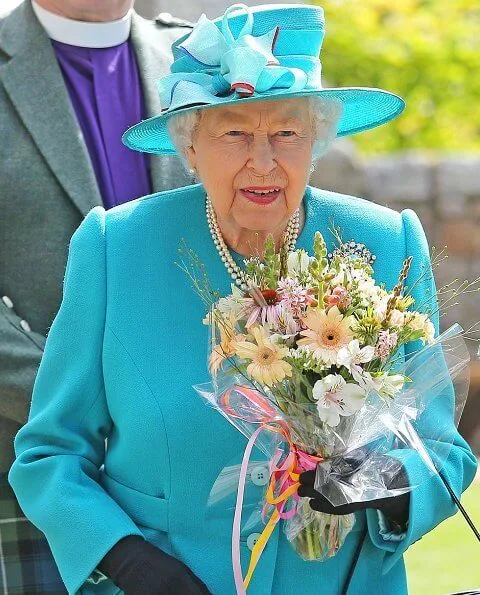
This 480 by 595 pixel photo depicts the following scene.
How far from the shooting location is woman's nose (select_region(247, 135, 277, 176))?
8.98 ft

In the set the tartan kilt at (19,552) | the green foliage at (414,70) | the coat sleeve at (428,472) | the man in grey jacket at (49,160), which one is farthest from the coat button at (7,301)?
the green foliage at (414,70)

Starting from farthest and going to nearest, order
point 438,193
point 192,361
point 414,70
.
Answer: point 414,70 → point 438,193 → point 192,361

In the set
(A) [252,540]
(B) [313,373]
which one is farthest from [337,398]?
(A) [252,540]

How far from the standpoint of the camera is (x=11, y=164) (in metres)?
3.63

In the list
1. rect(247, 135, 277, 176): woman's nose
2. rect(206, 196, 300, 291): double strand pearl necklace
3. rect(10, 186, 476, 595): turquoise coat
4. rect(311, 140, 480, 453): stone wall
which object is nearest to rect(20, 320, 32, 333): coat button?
rect(10, 186, 476, 595): turquoise coat

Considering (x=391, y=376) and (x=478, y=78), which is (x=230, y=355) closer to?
(x=391, y=376)

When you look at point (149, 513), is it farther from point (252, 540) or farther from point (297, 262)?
point (297, 262)

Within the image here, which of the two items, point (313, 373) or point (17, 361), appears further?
point (17, 361)

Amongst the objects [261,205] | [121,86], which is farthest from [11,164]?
[261,205]

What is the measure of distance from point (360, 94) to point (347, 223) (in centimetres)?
28

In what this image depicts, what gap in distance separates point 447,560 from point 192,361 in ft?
10.9

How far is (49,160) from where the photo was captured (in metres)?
3.64

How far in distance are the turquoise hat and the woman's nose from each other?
0.10 metres

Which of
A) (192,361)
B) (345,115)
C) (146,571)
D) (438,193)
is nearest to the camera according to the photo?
(146,571)
